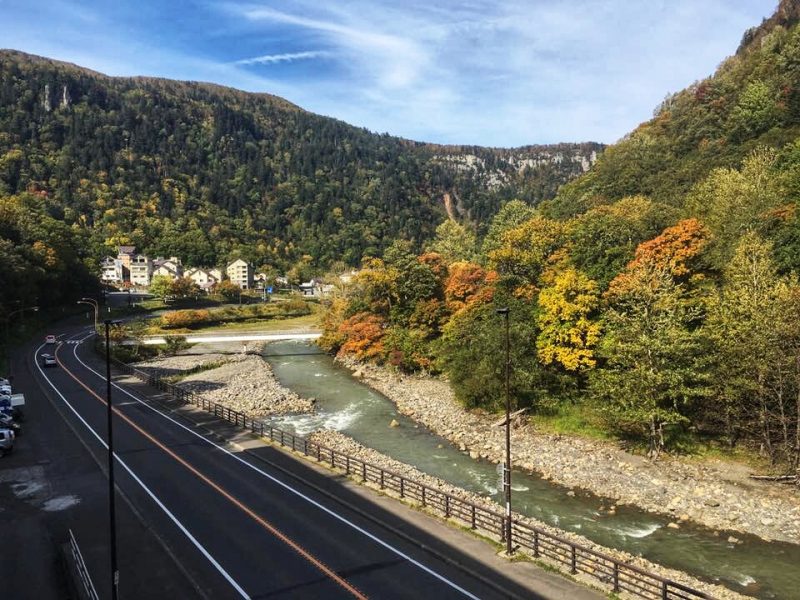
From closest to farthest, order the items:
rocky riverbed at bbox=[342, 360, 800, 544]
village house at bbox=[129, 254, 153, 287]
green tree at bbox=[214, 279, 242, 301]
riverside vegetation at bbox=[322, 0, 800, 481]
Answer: rocky riverbed at bbox=[342, 360, 800, 544] < riverside vegetation at bbox=[322, 0, 800, 481] < green tree at bbox=[214, 279, 242, 301] < village house at bbox=[129, 254, 153, 287]

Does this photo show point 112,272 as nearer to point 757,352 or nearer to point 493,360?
point 493,360

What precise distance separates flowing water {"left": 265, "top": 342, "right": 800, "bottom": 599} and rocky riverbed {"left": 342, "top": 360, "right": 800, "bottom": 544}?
0.81m

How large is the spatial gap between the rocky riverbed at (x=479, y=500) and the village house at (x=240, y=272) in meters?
123

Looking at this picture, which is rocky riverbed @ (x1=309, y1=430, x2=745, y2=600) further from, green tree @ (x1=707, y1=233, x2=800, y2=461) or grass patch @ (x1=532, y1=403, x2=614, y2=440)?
green tree @ (x1=707, y1=233, x2=800, y2=461)

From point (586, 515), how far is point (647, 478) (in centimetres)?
552

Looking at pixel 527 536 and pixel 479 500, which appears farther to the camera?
pixel 479 500

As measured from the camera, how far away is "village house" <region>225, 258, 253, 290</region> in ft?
502

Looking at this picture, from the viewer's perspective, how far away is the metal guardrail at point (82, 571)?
15.0m

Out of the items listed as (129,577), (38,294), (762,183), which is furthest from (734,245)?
(38,294)

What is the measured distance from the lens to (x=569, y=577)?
15.7 metres

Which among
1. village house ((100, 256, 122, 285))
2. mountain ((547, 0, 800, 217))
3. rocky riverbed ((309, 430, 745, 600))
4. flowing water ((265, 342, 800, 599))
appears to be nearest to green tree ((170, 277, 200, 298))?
village house ((100, 256, 122, 285))

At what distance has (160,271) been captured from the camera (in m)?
140

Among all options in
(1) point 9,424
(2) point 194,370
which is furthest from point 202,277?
(1) point 9,424

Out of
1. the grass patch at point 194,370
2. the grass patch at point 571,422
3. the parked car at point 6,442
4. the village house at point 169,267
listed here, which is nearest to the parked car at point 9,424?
the parked car at point 6,442
